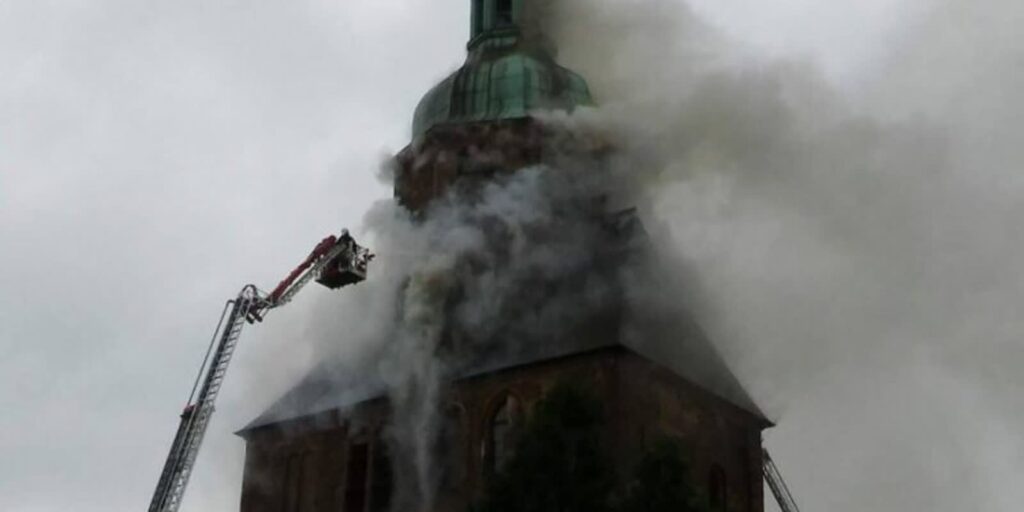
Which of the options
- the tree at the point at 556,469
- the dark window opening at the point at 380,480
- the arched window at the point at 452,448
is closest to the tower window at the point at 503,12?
the arched window at the point at 452,448

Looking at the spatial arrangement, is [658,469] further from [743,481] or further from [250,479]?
[250,479]

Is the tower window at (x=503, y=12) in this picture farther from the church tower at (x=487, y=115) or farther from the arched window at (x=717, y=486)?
the arched window at (x=717, y=486)

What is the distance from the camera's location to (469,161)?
128 ft

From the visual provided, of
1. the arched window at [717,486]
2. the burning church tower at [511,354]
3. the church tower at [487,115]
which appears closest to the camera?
the burning church tower at [511,354]

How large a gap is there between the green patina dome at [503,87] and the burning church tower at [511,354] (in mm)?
44

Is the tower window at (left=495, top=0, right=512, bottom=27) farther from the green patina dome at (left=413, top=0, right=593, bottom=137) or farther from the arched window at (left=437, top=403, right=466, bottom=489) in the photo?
the arched window at (left=437, top=403, right=466, bottom=489)

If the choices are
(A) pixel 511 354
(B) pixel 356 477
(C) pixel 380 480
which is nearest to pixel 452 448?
(C) pixel 380 480

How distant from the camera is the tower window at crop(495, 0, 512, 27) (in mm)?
41656

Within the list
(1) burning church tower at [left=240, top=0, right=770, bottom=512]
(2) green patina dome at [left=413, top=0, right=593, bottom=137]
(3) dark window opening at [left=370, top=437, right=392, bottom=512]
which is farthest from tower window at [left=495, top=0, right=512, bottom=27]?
(3) dark window opening at [left=370, top=437, right=392, bottom=512]

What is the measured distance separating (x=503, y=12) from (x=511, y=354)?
11412 millimetres

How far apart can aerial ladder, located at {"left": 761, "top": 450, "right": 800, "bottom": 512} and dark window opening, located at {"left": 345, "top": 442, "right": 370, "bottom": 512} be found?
10.3 m

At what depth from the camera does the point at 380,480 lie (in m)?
35.3

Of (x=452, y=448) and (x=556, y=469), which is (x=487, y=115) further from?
(x=556, y=469)

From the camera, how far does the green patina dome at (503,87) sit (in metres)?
39.3
